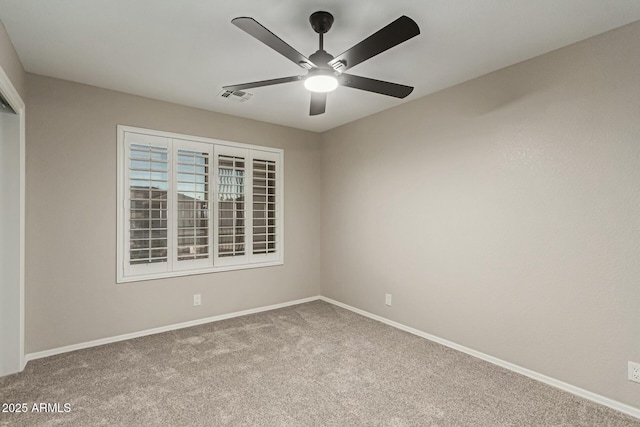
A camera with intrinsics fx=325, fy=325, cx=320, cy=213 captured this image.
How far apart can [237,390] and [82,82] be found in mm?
3172

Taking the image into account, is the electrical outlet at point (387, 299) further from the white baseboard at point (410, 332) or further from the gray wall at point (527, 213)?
the white baseboard at point (410, 332)

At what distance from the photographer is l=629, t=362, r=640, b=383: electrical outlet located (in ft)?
7.00

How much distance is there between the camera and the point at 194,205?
3820 millimetres

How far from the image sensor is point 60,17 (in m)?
2.14

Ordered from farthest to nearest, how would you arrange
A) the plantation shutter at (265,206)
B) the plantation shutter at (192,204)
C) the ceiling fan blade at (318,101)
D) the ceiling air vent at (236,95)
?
the plantation shutter at (265,206) → the plantation shutter at (192,204) → the ceiling air vent at (236,95) → the ceiling fan blade at (318,101)

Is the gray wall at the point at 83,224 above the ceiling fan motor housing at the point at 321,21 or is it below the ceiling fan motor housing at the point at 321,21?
below

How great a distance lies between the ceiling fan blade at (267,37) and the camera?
5.30 feet

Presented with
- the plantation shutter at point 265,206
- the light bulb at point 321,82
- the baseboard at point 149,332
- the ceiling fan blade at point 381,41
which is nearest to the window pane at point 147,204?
the baseboard at point 149,332

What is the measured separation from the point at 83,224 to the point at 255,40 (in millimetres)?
2432

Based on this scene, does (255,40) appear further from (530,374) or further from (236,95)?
(530,374)

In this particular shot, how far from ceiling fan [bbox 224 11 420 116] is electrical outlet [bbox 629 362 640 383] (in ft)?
7.78

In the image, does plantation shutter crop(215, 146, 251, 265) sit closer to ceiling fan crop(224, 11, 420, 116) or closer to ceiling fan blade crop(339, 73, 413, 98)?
ceiling fan crop(224, 11, 420, 116)

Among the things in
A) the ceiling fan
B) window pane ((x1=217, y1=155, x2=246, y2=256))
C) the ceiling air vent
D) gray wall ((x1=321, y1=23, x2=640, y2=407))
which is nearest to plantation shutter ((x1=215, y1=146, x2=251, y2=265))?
window pane ((x1=217, y1=155, x2=246, y2=256))

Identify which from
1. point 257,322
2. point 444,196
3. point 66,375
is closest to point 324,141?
point 444,196
